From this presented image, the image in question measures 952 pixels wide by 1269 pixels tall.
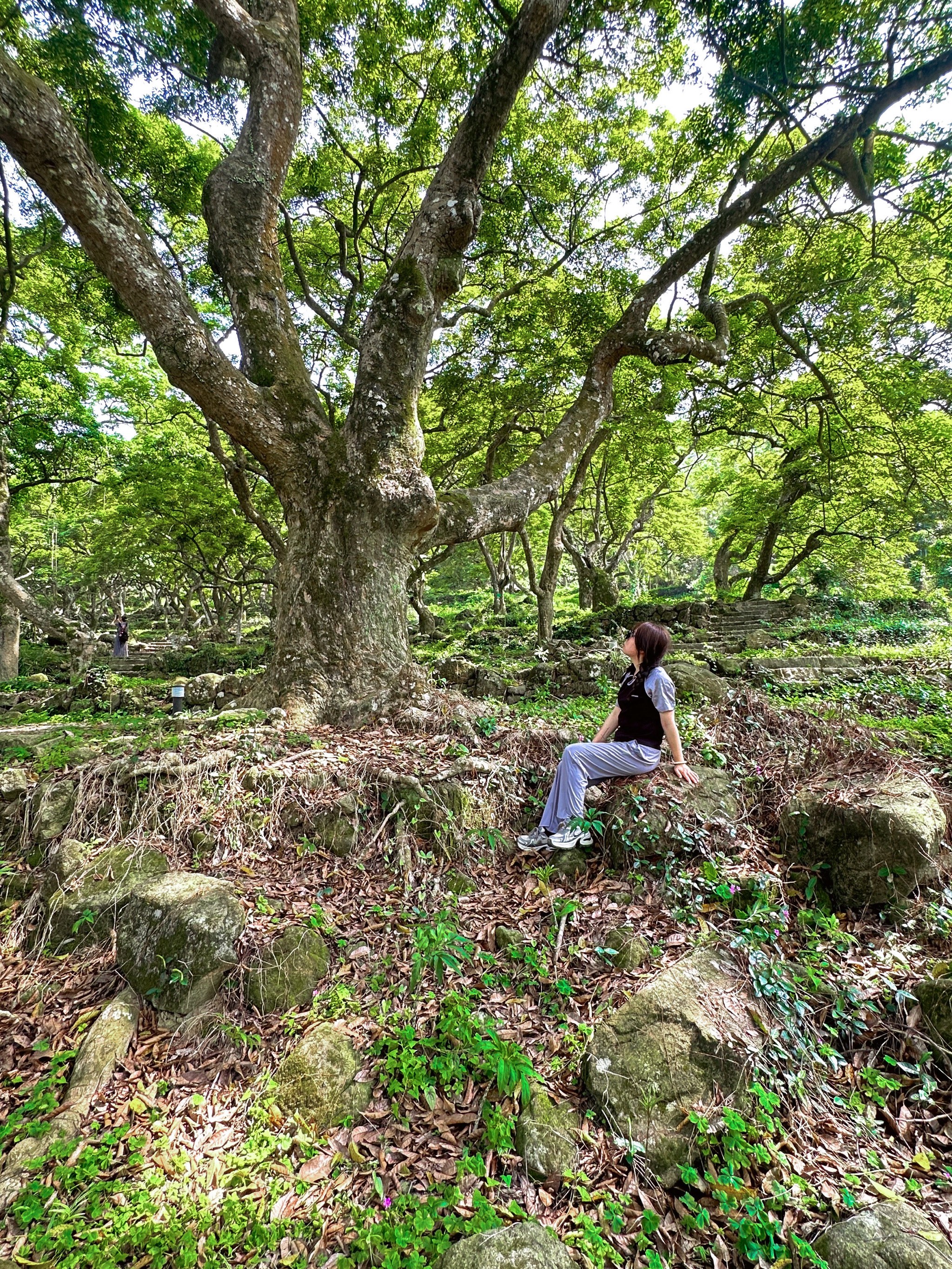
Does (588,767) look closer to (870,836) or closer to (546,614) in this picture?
(870,836)

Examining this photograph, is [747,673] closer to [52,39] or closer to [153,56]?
[153,56]

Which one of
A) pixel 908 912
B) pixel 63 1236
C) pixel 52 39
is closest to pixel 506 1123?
pixel 63 1236

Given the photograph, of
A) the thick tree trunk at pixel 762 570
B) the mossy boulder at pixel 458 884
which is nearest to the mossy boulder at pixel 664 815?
the mossy boulder at pixel 458 884

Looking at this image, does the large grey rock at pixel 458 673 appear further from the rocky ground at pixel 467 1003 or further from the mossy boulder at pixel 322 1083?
the mossy boulder at pixel 322 1083

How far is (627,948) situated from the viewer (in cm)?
272

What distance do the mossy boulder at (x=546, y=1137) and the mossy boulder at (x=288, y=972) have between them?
1175 millimetres

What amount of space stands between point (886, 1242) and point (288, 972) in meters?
2.46

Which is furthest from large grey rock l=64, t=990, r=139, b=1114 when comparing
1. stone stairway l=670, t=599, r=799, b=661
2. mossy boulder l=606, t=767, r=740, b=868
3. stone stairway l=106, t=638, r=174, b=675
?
stone stairway l=106, t=638, r=174, b=675

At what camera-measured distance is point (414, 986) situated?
2611mm

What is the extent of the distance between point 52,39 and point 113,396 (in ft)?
24.2

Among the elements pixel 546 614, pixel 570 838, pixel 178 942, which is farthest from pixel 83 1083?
pixel 546 614

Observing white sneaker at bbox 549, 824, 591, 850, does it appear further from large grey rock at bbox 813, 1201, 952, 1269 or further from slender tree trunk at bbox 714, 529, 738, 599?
slender tree trunk at bbox 714, 529, 738, 599

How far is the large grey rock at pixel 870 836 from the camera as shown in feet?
9.14

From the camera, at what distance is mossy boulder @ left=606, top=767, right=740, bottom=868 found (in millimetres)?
3221
